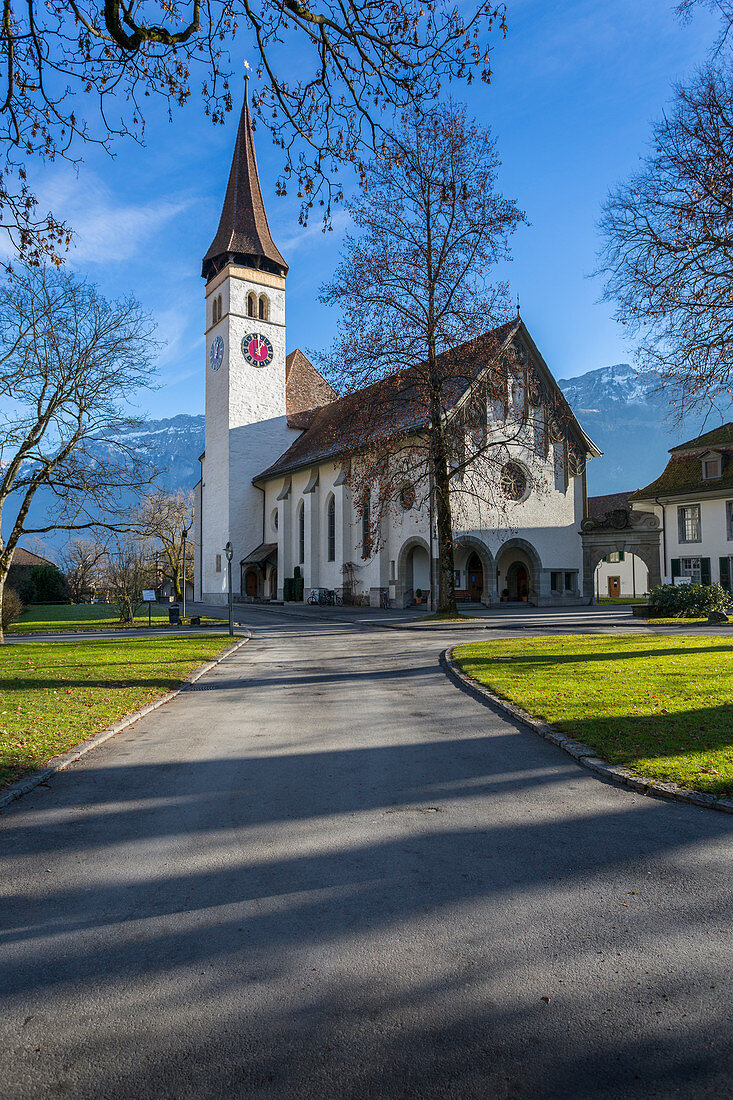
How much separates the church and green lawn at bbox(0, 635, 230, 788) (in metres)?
18.2

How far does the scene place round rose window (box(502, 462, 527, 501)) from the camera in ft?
123

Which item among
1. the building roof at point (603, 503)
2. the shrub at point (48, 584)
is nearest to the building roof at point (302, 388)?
the shrub at point (48, 584)

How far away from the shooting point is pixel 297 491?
4753cm

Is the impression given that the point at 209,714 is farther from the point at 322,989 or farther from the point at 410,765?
the point at 322,989

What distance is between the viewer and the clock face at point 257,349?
52875mm

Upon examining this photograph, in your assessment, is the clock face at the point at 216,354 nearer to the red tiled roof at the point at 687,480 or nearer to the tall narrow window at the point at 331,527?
the tall narrow window at the point at 331,527

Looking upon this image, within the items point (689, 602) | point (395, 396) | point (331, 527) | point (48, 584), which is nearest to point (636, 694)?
point (689, 602)

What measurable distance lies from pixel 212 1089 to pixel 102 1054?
470 mm

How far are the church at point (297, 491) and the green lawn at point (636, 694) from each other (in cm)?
1803

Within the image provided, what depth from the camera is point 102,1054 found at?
8.42 feet

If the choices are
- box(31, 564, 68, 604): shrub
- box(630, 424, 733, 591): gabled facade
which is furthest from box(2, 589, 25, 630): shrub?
box(630, 424, 733, 591): gabled facade

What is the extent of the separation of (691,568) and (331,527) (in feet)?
69.5

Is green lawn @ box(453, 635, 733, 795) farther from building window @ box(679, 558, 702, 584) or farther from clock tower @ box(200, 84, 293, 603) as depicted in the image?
clock tower @ box(200, 84, 293, 603)

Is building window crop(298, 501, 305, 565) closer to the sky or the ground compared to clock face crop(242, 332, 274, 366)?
closer to the ground
